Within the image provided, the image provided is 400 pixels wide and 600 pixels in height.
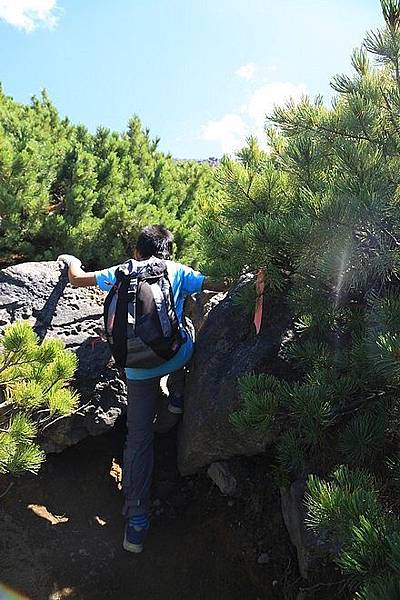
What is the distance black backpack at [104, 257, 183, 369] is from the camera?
2.99 m

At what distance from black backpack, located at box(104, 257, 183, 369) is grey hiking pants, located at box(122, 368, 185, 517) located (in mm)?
273

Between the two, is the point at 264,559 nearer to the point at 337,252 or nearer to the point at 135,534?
the point at 135,534

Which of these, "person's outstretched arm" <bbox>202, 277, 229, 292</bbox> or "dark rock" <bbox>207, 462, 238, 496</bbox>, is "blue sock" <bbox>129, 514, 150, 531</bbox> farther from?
"person's outstretched arm" <bbox>202, 277, 229, 292</bbox>

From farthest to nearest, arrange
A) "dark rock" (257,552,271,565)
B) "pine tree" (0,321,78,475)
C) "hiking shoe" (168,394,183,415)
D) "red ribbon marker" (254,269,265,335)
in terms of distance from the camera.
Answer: "hiking shoe" (168,394,183,415)
"dark rock" (257,552,271,565)
"red ribbon marker" (254,269,265,335)
"pine tree" (0,321,78,475)

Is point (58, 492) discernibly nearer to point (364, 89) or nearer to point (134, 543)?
point (134, 543)

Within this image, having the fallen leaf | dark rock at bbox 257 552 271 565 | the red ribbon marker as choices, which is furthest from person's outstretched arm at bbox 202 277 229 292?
the fallen leaf

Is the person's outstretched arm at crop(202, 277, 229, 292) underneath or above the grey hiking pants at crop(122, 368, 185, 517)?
above

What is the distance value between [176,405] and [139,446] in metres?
0.46

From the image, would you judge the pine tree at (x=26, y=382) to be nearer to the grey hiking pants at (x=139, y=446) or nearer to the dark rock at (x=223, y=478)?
the grey hiking pants at (x=139, y=446)

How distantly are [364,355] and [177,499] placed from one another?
2233 millimetres

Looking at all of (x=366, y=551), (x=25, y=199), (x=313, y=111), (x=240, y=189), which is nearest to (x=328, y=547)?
(x=366, y=551)

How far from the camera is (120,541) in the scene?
3.38 m

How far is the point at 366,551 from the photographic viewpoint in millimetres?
1367

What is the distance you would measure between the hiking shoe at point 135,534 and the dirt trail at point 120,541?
0.33ft
